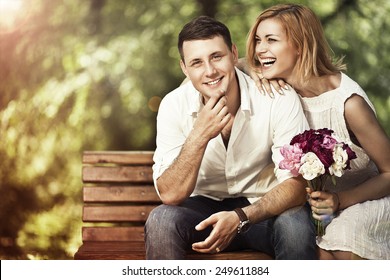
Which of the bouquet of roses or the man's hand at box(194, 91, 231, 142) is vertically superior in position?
the man's hand at box(194, 91, 231, 142)

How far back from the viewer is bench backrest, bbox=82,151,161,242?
3.05m

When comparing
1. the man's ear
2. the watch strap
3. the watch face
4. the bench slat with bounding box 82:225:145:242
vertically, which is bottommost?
the bench slat with bounding box 82:225:145:242

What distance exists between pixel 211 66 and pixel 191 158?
1.17ft

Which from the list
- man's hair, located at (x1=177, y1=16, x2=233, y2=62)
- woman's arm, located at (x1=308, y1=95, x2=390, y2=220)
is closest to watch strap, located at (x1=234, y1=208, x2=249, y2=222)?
woman's arm, located at (x1=308, y1=95, x2=390, y2=220)

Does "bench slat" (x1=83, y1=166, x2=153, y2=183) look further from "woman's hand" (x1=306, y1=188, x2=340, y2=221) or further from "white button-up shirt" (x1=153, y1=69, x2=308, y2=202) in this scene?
"woman's hand" (x1=306, y1=188, x2=340, y2=221)

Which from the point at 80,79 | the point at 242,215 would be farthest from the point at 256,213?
the point at 80,79

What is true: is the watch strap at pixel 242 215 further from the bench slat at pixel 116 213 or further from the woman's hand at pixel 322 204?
the bench slat at pixel 116 213

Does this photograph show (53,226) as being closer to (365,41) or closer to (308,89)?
(308,89)

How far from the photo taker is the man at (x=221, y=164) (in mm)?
2625

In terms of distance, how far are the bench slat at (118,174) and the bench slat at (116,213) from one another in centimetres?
11

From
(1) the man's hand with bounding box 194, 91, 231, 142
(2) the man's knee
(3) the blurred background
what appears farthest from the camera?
(3) the blurred background

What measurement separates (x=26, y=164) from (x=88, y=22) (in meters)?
Result: 0.65

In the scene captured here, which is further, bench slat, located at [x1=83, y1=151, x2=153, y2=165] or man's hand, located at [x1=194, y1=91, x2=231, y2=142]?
bench slat, located at [x1=83, y1=151, x2=153, y2=165]

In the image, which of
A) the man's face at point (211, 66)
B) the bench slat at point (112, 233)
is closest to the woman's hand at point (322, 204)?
the man's face at point (211, 66)
